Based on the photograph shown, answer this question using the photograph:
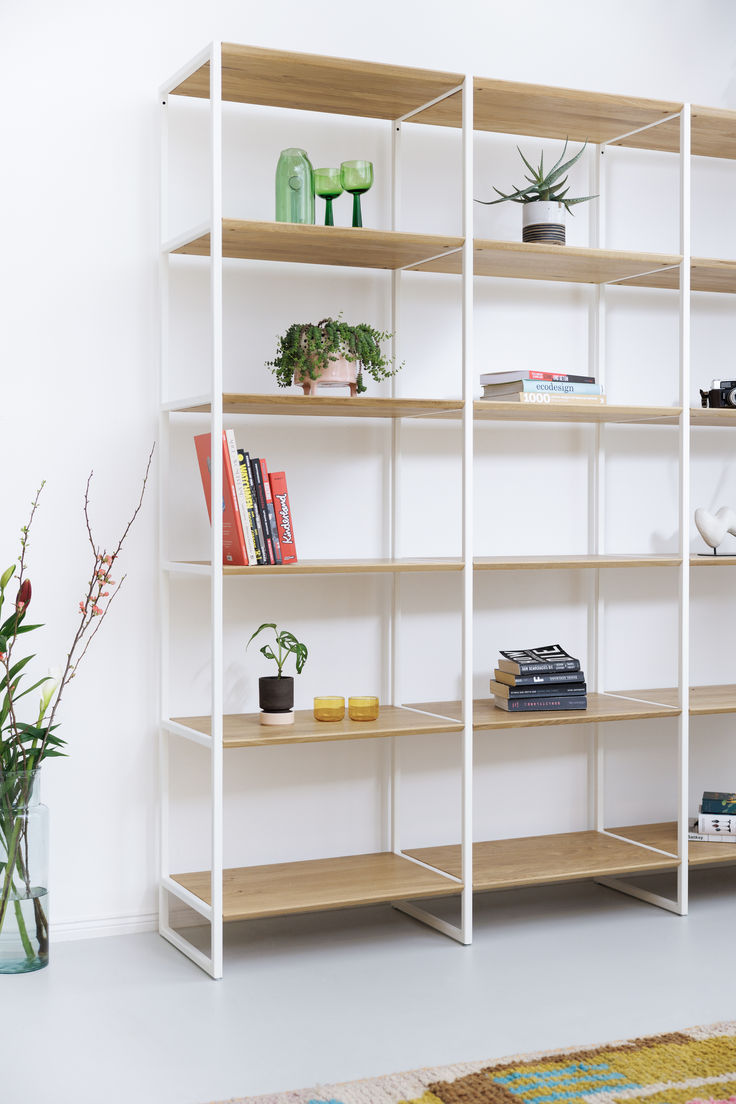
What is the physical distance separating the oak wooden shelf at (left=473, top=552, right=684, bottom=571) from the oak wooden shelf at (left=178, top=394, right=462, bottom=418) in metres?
0.41

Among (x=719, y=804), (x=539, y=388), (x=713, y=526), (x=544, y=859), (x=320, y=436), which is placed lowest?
(x=544, y=859)

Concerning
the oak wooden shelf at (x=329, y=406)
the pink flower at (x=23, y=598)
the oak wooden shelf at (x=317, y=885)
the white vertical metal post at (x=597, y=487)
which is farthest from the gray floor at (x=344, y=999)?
the oak wooden shelf at (x=329, y=406)

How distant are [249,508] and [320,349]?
0.44m

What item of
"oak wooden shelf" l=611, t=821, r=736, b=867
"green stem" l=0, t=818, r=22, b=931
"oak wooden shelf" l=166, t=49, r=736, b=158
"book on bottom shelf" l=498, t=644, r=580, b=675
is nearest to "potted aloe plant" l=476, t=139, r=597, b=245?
"oak wooden shelf" l=166, t=49, r=736, b=158

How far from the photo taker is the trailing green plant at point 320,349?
3031 mm

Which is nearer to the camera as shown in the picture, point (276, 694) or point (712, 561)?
point (276, 694)

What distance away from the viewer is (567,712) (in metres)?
3.38

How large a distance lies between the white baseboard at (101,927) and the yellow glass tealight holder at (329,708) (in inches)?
28.2

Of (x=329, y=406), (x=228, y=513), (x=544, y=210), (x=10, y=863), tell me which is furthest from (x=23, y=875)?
(x=544, y=210)

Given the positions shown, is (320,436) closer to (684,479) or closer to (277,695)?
(277,695)

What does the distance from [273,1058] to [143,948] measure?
79 centimetres

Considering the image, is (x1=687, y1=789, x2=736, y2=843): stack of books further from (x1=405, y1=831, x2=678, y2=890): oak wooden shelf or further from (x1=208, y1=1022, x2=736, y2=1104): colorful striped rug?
(x1=208, y1=1022, x2=736, y2=1104): colorful striped rug

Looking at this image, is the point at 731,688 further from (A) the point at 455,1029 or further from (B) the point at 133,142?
(B) the point at 133,142

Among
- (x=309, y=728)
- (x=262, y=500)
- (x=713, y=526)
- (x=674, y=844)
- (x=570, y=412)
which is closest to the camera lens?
(x=262, y=500)
